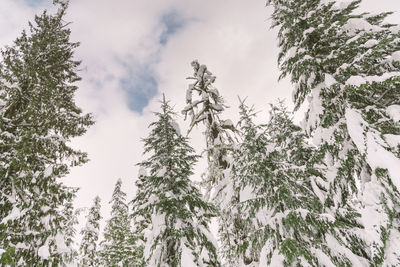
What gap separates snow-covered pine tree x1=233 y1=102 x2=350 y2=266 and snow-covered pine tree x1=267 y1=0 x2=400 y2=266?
0.78m

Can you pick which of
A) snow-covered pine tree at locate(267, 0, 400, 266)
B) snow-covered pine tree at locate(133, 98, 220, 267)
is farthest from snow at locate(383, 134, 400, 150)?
snow-covered pine tree at locate(133, 98, 220, 267)

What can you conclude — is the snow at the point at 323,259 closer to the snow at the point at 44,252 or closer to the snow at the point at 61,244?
the snow at the point at 61,244

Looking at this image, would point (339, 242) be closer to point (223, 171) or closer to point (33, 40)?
point (223, 171)

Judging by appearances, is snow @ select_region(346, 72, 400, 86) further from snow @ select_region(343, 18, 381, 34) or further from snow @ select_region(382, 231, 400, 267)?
snow @ select_region(382, 231, 400, 267)

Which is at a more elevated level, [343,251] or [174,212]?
[174,212]

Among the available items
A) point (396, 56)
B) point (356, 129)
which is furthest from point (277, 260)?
point (396, 56)

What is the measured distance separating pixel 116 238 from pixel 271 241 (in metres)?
20.2

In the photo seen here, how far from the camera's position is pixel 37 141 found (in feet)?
29.0

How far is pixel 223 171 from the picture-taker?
9.99 m

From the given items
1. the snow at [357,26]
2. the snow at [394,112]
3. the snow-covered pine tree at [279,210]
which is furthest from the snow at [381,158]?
the snow at [357,26]

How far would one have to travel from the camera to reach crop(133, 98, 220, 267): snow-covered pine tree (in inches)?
334

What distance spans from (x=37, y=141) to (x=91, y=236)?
25800 mm

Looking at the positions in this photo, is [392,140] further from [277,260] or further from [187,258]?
[187,258]

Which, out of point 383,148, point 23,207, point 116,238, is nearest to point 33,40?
point 23,207
